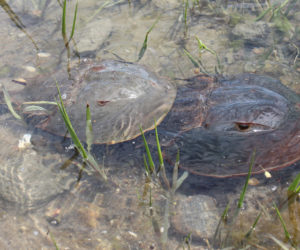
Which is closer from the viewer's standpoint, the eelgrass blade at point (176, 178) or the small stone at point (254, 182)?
the eelgrass blade at point (176, 178)

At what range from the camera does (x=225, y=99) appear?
8.16 feet

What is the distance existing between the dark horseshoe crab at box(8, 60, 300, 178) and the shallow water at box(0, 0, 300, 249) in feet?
1.01

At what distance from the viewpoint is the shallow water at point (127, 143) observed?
229 cm

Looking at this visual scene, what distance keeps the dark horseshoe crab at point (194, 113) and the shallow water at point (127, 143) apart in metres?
0.31

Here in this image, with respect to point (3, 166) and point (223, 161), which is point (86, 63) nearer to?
point (3, 166)

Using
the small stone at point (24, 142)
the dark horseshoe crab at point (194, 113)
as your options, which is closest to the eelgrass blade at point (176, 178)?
the dark horseshoe crab at point (194, 113)

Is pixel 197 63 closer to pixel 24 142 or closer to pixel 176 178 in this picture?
pixel 176 178

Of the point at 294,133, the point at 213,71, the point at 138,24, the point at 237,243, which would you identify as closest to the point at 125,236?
the point at 237,243

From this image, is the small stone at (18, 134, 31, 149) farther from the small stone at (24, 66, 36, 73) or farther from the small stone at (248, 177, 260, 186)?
the small stone at (248, 177, 260, 186)

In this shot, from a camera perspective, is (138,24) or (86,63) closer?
(86,63)

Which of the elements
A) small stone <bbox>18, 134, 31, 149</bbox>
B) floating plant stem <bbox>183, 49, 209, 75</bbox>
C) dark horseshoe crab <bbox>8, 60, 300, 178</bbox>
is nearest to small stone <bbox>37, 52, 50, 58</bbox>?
dark horseshoe crab <bbox>8, 60, 300, 178</bbox>

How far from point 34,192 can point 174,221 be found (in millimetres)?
1158

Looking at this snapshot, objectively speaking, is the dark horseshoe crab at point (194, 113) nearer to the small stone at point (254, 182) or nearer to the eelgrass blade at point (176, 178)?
the eelgrass blade at point (176, 178)

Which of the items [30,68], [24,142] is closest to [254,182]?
[24,142]
